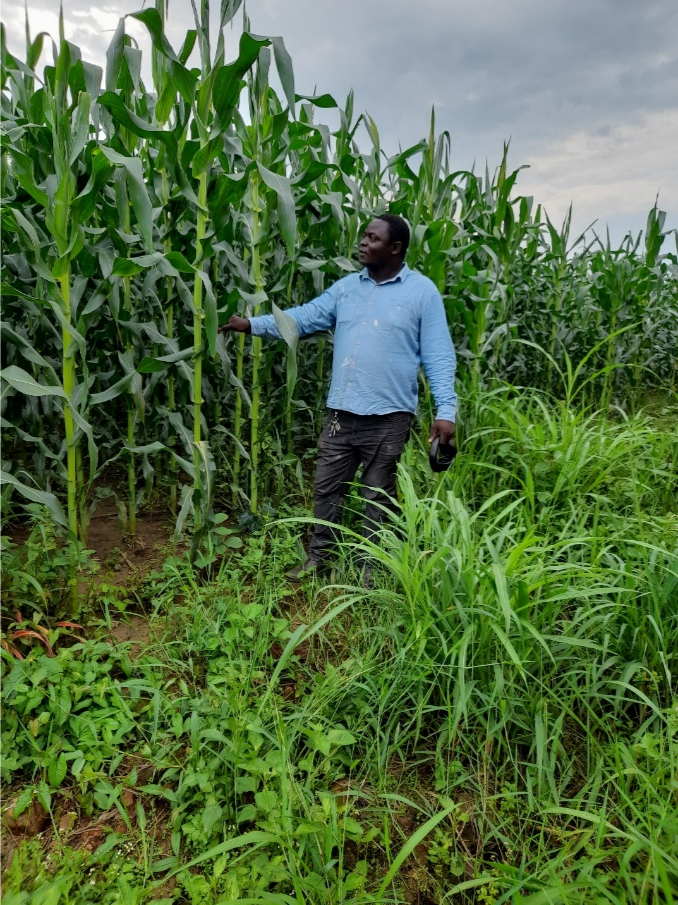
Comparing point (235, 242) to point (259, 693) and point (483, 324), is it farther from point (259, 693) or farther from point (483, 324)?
point (259, 693)

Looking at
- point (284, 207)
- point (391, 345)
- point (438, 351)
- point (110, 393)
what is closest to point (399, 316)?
point (391, 345)

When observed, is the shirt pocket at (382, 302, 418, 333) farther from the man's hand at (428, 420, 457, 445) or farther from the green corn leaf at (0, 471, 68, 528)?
the green corn leaf at (0, 471, 68, 528)

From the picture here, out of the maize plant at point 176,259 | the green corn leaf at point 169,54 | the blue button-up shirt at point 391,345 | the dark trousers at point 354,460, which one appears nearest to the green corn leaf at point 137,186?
the maize plant at point 176,259

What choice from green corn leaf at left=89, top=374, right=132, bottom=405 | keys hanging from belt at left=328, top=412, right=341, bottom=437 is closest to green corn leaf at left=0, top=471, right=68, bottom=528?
green corn leaf at left=89, top=374, right=132, bottom=405

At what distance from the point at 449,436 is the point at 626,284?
458cm

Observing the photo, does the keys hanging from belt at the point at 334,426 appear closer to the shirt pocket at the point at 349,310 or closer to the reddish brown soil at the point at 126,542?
the shirt pocket at the point at 349,310

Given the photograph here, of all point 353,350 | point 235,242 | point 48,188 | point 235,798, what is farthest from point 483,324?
point 235,798

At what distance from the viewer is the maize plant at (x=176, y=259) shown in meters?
2.41

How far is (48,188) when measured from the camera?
239cm

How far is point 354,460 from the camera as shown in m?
3.24

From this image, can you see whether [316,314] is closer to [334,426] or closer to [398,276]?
[398,276]

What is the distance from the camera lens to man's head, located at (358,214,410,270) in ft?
9.63

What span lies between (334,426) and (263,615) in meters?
1.24

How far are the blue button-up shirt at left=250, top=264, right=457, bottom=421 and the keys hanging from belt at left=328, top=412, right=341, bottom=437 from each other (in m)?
0.08
